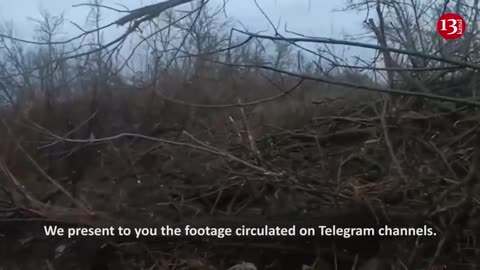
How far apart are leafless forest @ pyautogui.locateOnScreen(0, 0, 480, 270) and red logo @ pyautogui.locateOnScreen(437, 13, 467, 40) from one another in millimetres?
81

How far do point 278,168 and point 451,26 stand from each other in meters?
2.00

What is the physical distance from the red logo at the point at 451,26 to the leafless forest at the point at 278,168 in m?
0.08

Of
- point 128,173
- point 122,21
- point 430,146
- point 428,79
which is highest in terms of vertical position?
point 122,21

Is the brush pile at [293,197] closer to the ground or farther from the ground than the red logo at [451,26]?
closer to the ground

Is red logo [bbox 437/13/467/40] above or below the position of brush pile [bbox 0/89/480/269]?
above

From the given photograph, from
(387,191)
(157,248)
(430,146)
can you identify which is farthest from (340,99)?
(157,248)

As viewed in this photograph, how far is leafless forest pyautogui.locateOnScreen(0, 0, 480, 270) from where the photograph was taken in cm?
377

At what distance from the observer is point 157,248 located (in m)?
4.36

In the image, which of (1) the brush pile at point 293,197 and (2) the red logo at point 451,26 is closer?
(1) the brush pile at point 293,197

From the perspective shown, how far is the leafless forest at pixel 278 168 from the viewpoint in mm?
3770

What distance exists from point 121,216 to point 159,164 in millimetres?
1153

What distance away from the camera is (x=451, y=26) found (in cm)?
494

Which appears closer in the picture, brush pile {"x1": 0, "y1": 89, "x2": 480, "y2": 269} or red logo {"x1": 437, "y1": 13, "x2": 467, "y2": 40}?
brush pile {"x1": 0, "y1": 89, "x2": 480, "y2": 269}

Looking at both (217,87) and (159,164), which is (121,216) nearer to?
(159,164)
